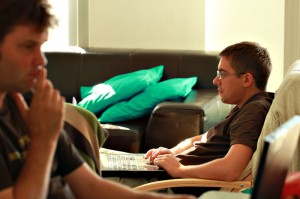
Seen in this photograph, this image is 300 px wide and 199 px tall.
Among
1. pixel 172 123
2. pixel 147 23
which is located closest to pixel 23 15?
pixel 172 123

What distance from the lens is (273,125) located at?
10.2 feet

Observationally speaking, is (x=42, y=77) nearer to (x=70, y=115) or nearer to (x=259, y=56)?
(x=70, y=115)

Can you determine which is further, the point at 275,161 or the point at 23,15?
the point at 23,15

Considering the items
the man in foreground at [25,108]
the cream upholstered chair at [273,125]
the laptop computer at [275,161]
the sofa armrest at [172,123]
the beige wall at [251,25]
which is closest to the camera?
the laptop computer at [275,161]

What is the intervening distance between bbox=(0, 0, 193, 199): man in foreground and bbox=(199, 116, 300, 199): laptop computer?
1.63 ft

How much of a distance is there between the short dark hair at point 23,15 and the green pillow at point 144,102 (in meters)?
3.32

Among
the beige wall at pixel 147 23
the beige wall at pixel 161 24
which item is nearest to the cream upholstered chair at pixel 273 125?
the beige wall at pixel 161 24

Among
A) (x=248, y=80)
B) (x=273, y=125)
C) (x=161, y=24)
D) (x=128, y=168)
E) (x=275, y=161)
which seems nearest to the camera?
A: (x=275, y=161)

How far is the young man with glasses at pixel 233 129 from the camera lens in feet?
10.7

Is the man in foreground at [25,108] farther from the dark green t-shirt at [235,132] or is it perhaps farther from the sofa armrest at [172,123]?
the sofa armrest at [172,123]

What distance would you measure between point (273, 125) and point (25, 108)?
1.44 meters

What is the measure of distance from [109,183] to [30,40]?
0.48 meters

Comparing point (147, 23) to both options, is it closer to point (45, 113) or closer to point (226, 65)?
point (226, 65)

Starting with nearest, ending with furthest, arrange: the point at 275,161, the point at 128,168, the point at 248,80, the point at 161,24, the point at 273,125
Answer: the point at 275,161
the point at 273,125
the point at 128,168
the point at 248,80
the point at 161,24
